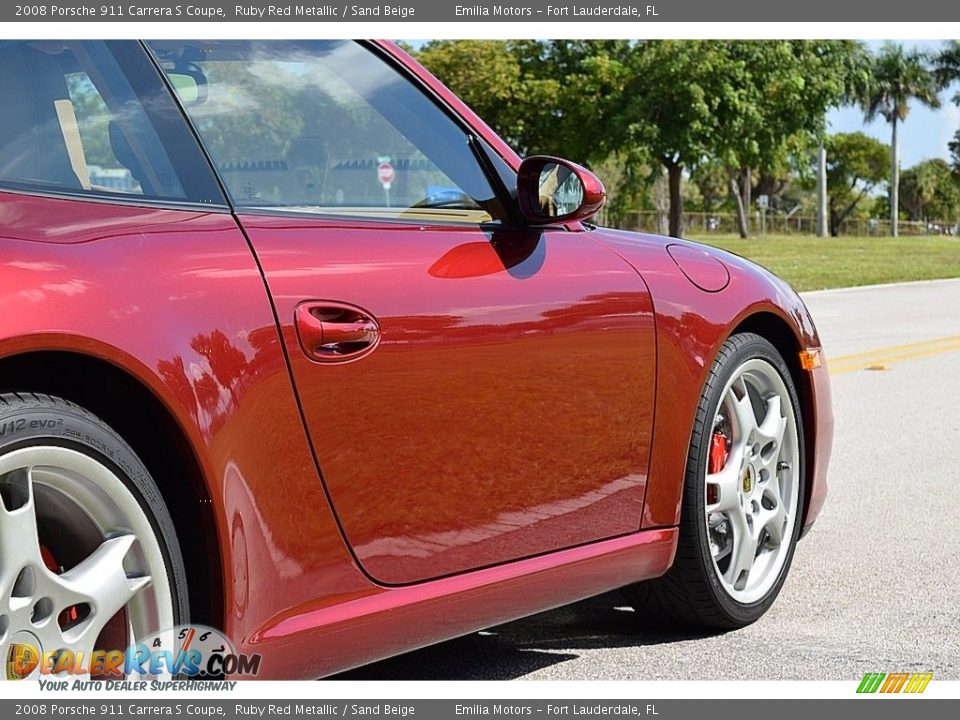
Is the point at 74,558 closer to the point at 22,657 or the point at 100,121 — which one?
the point at 22,657

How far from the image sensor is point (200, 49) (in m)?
3.08

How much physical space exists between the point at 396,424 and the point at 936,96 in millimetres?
83238

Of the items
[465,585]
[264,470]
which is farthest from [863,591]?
[264,470]

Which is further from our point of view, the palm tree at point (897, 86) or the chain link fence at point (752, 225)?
the palm tree at point (897, 86)

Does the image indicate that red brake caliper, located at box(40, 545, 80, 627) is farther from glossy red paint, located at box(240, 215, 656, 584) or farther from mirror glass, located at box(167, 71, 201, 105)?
mirror glass, located at box(167, 71, 201, 105)

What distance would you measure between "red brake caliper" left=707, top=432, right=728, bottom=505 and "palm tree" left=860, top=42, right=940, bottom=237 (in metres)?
76.7

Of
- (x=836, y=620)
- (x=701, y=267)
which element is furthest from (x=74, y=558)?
(x=836, y=620)

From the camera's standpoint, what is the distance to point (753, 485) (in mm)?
4297

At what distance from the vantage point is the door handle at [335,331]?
9.10ft

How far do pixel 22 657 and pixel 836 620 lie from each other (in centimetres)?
266

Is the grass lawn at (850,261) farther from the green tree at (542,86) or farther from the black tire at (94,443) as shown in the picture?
the black tire at (94,443)

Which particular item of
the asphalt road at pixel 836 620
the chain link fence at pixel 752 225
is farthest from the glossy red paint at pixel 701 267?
the chain link fence at pixel 752 225

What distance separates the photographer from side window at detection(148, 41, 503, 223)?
2.99 m

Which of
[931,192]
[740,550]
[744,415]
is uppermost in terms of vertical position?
[744,415]
